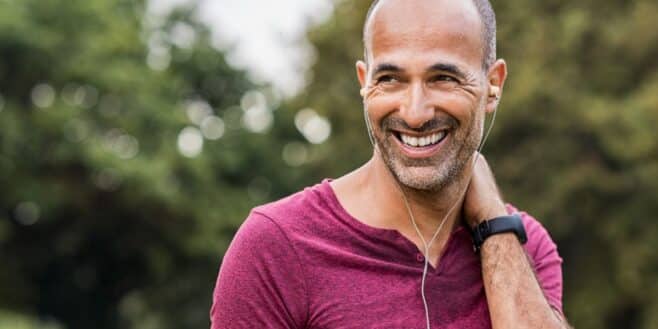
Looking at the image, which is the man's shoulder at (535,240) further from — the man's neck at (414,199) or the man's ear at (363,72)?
the man's ear at (363,72)

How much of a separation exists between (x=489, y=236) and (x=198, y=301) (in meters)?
31.0

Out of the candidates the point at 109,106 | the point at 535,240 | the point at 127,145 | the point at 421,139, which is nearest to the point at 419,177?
the point at 421,139

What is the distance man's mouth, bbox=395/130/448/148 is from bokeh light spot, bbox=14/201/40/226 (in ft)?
93.8

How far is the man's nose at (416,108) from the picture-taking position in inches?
120

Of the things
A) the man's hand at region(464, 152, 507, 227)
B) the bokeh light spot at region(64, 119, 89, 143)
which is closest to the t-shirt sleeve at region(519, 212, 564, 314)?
the man's hand at region(464, 152, 507, 227)

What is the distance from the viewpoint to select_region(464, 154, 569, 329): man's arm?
324cm

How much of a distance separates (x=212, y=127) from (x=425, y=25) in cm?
3205

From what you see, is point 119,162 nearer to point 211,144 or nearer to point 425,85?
point 211,144

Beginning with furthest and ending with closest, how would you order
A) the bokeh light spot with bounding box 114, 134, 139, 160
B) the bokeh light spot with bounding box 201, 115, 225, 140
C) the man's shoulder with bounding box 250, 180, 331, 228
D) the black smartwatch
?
1. the bokeh light spot with bounding box 201, 115, 225, 140
2. the bokeh light spot with bounding box 114, 134, 139, 160
3. the black smartwatch
4. the man's shoulder with bounding box 250, 180, 331, 228

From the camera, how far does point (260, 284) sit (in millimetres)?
3039

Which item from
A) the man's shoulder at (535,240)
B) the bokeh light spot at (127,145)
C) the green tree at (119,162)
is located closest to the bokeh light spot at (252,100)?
the green tree at (119,162)

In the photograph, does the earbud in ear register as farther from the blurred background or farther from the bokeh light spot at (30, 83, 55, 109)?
the bokeh light spot at (30, 83, 55, 109)

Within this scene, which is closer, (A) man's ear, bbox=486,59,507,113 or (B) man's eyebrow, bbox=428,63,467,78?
(B) man's eyebrow, bbox=428,63,467,78

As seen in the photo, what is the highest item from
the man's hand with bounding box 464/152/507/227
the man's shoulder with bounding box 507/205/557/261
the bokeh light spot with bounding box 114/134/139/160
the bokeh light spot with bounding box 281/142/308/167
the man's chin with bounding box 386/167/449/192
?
the bokeh light spot with bounding box 114/134/139/160
